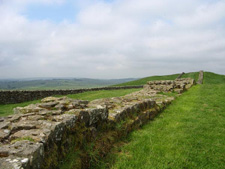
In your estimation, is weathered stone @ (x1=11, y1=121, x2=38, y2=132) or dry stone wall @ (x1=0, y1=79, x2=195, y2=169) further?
weathered stone @ (x1=11, y1=121, x2=38, y2=132)

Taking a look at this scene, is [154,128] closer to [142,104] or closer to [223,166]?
[142,104]

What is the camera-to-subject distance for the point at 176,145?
5961mm

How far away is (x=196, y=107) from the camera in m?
11.8

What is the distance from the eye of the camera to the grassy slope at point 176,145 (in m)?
4.88

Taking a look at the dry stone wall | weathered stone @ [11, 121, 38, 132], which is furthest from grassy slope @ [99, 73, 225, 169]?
weathered stone @ [11, 121, 38, 132]

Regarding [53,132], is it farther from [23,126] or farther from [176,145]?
[176,145]

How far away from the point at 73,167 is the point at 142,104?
5.98 meters

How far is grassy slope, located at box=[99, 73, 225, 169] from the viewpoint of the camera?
4.88 metres

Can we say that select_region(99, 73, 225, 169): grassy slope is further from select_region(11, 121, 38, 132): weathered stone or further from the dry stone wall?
select_region(11, 121, 38, 132): weathered stone

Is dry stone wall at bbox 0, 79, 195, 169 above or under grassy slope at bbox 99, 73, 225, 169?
above

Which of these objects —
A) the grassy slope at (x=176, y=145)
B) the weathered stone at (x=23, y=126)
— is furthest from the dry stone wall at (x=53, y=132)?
the grassy slope at (x=176, y=145)

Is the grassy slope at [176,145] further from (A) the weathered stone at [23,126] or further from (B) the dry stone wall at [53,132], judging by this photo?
(A) the weathered stone at [23,126]

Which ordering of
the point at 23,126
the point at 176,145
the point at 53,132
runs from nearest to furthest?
the point at 53,132 → the point at 23,126 → the point at 176,145

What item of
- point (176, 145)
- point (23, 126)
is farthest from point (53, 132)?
point (176, 145)
